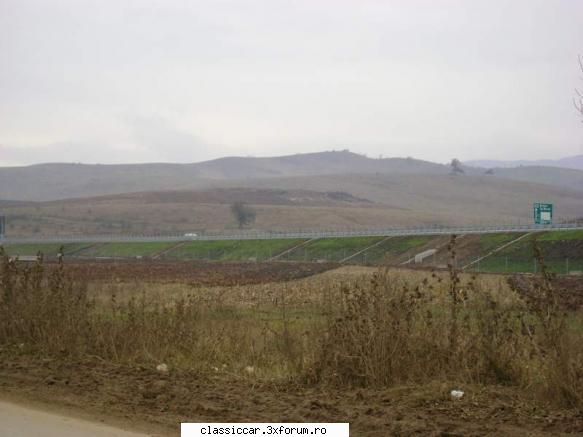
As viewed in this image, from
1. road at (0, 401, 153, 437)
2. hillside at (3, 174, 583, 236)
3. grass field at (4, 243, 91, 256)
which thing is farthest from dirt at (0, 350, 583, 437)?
hillside at (3, 174, 583, 236)

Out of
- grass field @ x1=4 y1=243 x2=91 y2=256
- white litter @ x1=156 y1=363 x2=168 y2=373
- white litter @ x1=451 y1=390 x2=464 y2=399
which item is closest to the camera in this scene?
white litter @ x1=451 y1=390 x2=464 y2=399

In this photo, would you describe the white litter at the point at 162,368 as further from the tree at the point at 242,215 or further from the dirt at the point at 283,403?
the tree at the point at 242,215

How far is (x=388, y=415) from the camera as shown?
9039mm

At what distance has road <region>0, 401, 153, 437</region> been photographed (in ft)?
28.4

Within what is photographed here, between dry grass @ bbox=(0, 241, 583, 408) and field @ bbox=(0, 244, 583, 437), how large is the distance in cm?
2

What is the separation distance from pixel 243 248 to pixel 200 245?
7827 millimetres

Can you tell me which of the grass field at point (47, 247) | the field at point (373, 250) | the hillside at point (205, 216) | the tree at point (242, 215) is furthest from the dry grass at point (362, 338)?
the tree at point (242, 215)

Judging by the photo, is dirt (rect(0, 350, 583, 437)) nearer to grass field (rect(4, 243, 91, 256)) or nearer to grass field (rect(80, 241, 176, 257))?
grass field (rect(80, 241, 176, 257))

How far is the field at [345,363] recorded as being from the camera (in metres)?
9.09

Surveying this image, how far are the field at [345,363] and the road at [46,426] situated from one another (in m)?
0.43

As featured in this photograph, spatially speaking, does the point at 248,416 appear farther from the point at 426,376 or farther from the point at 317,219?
the point at 317,219

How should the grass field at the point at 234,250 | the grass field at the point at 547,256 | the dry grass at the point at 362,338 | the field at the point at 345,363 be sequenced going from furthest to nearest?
the grass field at the point at 234,250 → the grass field at the point at 547,256 → the dry grass at the point at 362,338 → the field at the point at 345,363

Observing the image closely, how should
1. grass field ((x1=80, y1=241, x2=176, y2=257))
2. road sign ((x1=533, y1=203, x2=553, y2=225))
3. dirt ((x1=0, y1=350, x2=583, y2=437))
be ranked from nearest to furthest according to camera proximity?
1. dirt ((x1=0, y1=350, x2=583, y2=437))
2. road sign ((x1=533, y1=203, x2=553, y2=225))
3. grass field ((x1=80, y1=241, x2=176, y2=257))

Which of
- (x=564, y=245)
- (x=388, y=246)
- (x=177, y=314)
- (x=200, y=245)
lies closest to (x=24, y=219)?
(x=200, y=245)
